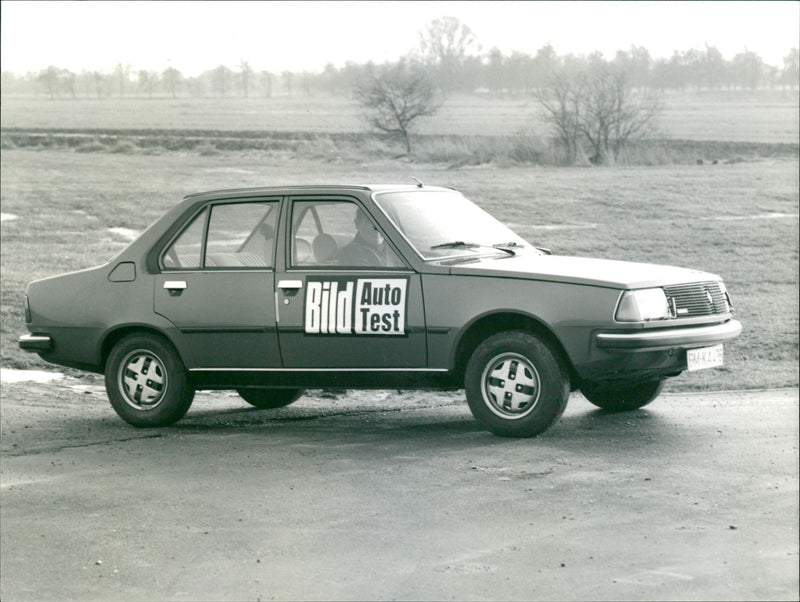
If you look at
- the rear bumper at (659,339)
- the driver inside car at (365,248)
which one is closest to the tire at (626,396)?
the rear bumper at (659,339)

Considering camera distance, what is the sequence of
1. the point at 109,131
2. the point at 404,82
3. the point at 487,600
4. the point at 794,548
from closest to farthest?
the point at 487,600 < the point at 794,548 < the point at 404,82 < the point at 109,131

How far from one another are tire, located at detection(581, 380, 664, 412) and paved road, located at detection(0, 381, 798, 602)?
14 cm

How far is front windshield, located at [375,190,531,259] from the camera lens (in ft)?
28.6

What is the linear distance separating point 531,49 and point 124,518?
2340 cm

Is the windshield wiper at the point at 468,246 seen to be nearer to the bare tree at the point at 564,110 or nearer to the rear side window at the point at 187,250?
the rear side window at the point at 187,250

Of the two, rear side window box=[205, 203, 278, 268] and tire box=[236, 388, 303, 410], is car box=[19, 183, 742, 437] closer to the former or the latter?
rear side window box=[205, 203, 278, 268]

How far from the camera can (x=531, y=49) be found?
2903 cm

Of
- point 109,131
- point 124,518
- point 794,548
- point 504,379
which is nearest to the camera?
point 794,548

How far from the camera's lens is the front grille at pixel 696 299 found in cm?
821

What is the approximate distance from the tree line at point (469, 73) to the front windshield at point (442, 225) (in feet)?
58.2

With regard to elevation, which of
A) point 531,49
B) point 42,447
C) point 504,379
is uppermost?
point 531,49

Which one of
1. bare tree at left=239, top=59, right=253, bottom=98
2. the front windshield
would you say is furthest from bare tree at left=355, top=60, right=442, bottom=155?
the front windshield

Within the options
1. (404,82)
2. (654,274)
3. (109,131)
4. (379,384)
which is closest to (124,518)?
(379,384)

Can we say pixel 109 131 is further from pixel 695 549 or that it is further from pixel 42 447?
pixel 695 549
